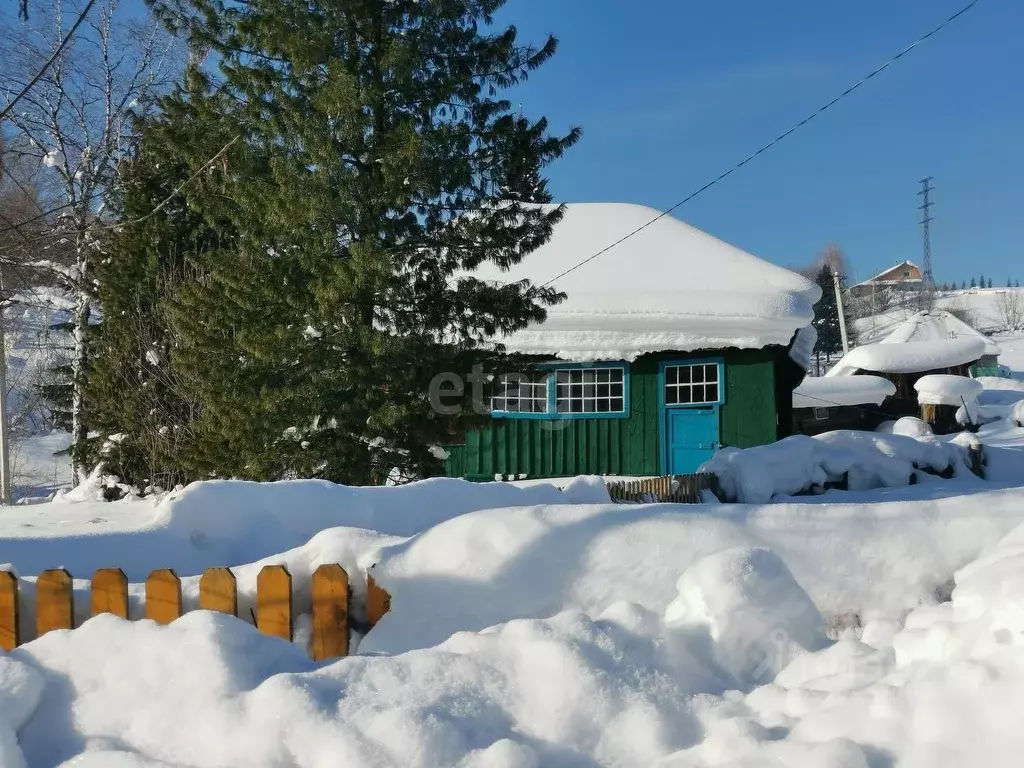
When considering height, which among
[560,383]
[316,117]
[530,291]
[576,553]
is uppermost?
[316,117]

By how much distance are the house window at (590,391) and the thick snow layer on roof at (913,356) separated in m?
23.6

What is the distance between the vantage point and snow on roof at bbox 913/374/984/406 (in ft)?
96.2

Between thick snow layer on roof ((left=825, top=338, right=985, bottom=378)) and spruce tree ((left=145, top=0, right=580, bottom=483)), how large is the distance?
2785cm

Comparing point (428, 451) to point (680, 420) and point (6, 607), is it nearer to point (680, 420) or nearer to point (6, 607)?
point (680, 420)

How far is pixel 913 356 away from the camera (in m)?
34.2

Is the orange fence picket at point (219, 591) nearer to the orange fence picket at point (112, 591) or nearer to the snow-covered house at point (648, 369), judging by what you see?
the orange fence picket at point (112, 591)

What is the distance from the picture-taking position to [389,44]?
9422 mm

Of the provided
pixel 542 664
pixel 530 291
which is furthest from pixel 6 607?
pixel 530 291

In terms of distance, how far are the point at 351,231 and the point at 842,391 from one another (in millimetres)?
25965

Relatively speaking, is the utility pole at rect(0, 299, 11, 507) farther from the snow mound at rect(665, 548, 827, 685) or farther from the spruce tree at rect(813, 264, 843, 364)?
the spruce tree at rect(813, 264, 843, 364)

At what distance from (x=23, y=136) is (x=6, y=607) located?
18.4m

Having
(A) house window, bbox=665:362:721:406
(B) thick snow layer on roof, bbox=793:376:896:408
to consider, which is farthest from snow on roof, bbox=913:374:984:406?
(A) house window, bbox=665:362:721:406

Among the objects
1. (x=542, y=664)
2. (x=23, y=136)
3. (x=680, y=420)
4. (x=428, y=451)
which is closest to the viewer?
(x=542, y=664)

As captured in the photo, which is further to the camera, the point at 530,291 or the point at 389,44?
the point at 530,291
